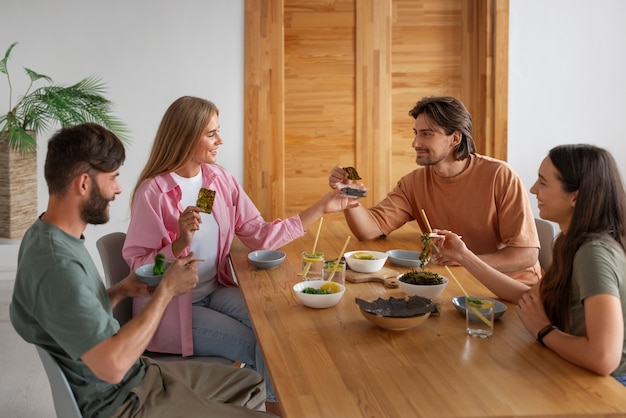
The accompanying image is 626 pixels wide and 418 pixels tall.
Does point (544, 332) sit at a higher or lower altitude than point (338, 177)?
lower

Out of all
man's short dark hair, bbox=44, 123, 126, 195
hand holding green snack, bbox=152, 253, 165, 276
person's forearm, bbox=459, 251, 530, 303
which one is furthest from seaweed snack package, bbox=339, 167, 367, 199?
man's short dark hair, bbox=44, 123, 126, 195

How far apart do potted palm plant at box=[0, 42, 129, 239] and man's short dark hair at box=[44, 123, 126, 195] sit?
276cm

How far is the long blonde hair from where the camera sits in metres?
3.09

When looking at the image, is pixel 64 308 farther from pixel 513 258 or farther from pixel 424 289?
pixel 513 258

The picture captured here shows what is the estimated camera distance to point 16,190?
4.75m

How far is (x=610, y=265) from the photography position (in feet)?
6.38

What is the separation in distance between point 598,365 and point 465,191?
145 cm

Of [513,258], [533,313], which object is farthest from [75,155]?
[513,258]

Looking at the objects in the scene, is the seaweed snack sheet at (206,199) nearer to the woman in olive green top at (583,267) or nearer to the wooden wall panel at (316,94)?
the woman in olive green top at (583,267)

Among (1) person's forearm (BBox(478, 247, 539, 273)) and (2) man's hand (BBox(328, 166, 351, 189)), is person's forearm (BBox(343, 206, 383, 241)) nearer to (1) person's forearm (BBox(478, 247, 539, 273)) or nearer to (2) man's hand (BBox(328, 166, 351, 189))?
(2) man's hand (BBox(328, 166, 351, 189))

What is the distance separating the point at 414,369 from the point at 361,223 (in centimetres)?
152

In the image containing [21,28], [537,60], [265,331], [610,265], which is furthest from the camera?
[537,60]

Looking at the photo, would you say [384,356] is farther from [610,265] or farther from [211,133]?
[211,133]

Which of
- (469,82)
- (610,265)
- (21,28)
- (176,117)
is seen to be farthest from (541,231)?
(21,28)
